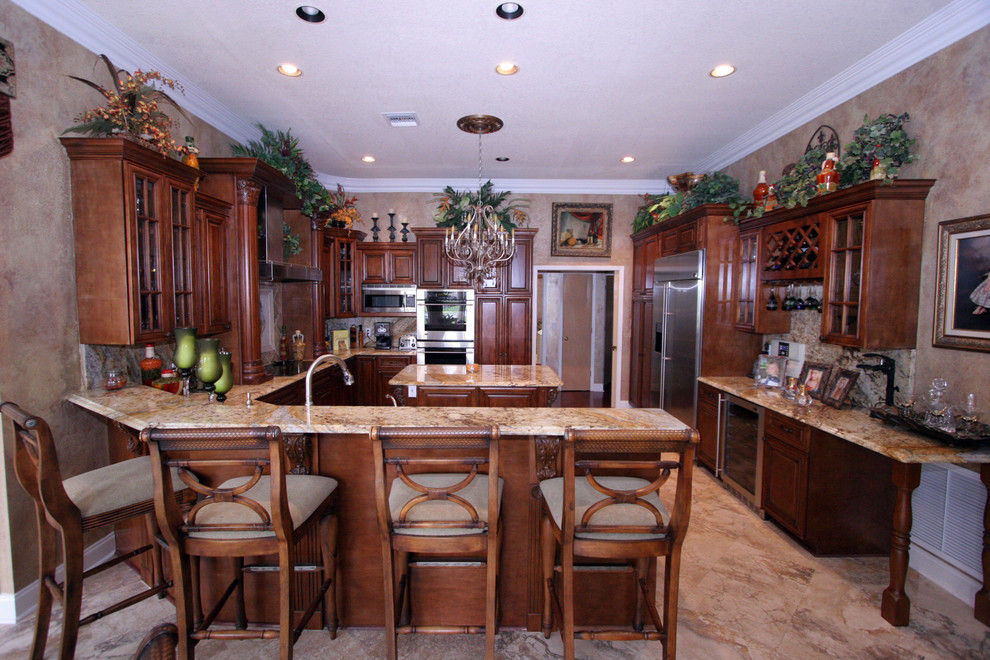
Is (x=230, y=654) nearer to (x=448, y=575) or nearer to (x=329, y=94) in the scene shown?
(x=448, y=575)

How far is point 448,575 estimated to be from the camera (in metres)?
2.09

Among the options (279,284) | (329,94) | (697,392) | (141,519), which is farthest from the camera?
(279,284)

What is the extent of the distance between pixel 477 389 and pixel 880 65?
11.7 ft

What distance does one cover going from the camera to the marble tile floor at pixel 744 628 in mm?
2016

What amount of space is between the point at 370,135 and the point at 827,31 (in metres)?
3.55

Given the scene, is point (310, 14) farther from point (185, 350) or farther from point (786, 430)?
point (786, 430)

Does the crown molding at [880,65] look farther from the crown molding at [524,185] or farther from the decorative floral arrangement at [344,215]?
the decorative floral arrangement at [344,215]

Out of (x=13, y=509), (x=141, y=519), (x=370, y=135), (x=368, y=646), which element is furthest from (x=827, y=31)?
(x=13, y=509)

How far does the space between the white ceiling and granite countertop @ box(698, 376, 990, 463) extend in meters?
2.17

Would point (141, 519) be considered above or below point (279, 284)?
below

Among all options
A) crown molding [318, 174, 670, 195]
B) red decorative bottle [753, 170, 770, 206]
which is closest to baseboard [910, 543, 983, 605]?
red decorative bottle [753, 170, 770, 206]

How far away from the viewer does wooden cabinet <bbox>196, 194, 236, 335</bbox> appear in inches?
120

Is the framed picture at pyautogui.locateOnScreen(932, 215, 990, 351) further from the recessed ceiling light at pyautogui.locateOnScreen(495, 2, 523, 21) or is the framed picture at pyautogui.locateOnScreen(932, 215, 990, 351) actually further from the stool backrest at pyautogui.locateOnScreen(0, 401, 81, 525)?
the stool backrest at pyautogui.locateOnScreen(0, 401, 81, 525)

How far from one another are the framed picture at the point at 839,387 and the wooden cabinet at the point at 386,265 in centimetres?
444
